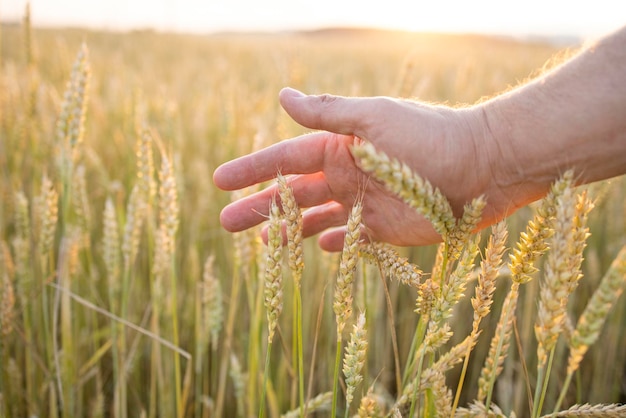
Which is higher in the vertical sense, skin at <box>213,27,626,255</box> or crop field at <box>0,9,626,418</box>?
skin at <box>213,27,626,255</box>

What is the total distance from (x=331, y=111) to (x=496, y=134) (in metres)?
0.33

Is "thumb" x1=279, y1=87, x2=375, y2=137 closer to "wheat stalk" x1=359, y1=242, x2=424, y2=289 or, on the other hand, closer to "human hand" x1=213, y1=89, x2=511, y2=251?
"human hand" x1=213, y1=89, x2=511, y2=251

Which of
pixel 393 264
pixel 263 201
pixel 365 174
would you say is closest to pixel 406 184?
pixel 393 264

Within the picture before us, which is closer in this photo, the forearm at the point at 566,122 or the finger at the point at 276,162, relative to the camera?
the forearm at the point at 566,122

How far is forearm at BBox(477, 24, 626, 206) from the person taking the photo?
89cm

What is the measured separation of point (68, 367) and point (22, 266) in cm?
33

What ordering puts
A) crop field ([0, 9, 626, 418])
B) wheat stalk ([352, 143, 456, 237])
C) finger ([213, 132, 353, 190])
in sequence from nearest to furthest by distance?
1. wheat stalk ([352, 143, 456, 237])
2. crop field ([0, 9, 626, 418])
3. finger ([213, 132, 353, 190])

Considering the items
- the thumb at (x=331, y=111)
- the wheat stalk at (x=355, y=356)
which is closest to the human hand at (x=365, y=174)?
the thumb at (x=331, y=111)

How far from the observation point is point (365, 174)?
46.9 inches

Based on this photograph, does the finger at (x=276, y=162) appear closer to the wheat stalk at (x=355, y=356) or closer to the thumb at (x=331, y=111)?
the thumb at (x=331, y=111)

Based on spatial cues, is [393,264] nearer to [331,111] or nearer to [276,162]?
[331,111]

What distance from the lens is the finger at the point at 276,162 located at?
1.18 meters

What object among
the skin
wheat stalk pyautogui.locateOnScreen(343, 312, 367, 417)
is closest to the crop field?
wheat stalk pyautogui.locateOnScreen(343, 312, 367, 417)

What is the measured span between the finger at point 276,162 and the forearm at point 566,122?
34 cm
